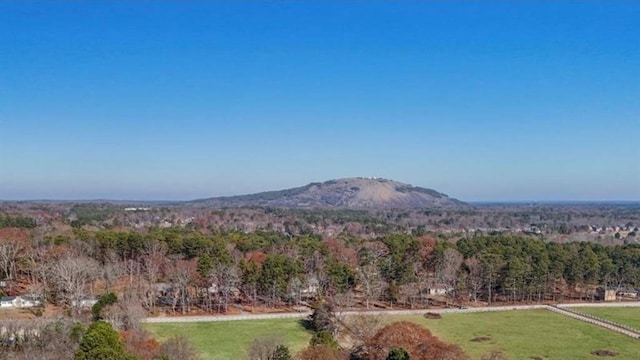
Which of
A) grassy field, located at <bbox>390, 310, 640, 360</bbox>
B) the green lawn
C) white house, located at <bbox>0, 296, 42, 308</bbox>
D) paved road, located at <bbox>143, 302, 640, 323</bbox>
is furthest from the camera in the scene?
white house, located at <bbox>0, 296, 42, 308</bbox>

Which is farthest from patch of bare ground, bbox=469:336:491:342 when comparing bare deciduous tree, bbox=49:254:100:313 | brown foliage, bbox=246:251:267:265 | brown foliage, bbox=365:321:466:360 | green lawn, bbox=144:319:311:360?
bare deciduous tree, bbox=49:254:100:313

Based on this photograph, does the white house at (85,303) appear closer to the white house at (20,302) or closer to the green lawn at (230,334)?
the white house at (20,302)

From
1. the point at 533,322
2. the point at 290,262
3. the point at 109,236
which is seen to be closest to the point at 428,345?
the point at 533,322

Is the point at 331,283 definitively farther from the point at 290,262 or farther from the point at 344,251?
the point at 344,251

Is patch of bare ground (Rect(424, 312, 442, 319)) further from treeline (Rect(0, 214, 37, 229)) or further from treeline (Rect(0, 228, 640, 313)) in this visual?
treeline (Rect(0, 214, 37, 229))

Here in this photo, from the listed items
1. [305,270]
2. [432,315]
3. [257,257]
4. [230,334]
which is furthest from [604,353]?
[257,257]
